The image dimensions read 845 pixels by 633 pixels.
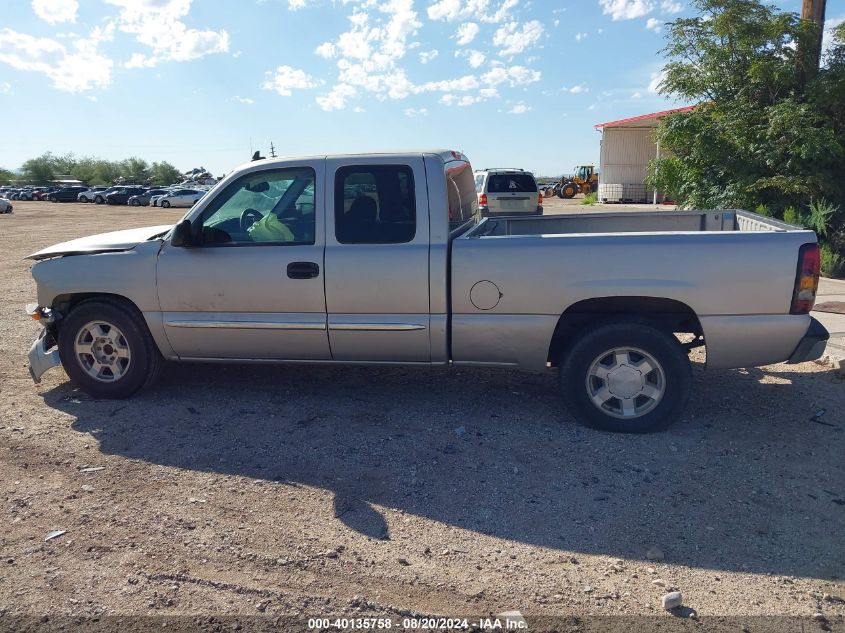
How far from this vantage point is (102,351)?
223 inches

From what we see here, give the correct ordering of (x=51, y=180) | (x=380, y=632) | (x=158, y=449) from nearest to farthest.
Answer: (x=380, y=632)
(x=158, y=449)
(x=51, y=180)

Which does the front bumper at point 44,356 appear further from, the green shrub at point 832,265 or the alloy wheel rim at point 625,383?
the green shrub at point 832,265

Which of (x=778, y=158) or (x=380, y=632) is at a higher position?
(x=778, y=158)

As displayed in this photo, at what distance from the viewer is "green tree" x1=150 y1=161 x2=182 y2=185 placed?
106562mm

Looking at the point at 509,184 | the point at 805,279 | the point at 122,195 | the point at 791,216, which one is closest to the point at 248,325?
the point at 805,279

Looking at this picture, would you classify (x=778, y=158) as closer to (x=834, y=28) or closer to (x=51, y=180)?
(x=834, y=28)

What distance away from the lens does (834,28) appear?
1259 cm

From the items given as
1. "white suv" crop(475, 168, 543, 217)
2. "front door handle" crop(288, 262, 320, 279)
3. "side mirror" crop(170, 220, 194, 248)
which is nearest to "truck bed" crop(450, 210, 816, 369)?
"front door handle" crop(288, 262, 320, 279)

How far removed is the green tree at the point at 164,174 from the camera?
10656 cm

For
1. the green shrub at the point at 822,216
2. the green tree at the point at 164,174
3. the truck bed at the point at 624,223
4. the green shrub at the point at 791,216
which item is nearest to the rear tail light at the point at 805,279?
the truck bed at the point at 624,223

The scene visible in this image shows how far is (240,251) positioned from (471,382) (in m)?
2.25

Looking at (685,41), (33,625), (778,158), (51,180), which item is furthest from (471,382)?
(51,180)

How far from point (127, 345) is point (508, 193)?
46.2 feet

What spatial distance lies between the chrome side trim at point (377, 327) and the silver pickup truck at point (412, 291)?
10mm
